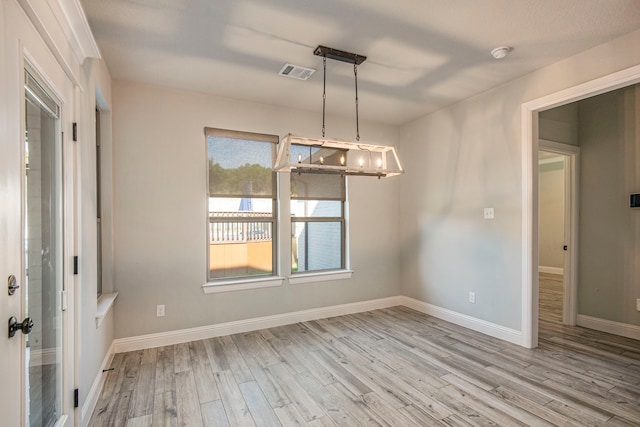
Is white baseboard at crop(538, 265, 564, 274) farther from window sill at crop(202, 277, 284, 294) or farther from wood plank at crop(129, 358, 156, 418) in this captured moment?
wood plank at crop(129, 358, 156, 418)

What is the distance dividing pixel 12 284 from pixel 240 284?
2.75 metres

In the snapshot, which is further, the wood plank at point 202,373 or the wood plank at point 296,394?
the wood plank at point 202,373

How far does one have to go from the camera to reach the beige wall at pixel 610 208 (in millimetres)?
3662

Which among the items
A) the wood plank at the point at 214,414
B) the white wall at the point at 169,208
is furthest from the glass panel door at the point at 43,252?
the white wall at the point at 169,208

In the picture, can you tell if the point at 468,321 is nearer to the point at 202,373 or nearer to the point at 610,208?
the point at 610,208

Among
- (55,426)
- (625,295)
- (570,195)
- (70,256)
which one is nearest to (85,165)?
(70,256)

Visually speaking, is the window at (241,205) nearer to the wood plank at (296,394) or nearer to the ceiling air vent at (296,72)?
the ceiling air vent at (296,72)

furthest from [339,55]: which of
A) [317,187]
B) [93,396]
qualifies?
[93,396]

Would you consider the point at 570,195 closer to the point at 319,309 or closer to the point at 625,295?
the point at 625,295

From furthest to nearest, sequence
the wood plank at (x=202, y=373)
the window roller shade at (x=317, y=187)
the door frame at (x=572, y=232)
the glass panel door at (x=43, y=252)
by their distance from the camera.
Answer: the window roller shade at (x=317, y=187), the door frame at (x=572, y=232), the wood plank at (x=202, y=373), the glass panel door at (x=43, y=252)

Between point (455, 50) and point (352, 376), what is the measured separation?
299 cm

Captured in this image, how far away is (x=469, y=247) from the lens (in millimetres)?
4008

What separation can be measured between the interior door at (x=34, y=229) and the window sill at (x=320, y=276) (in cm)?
257

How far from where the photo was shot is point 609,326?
381 cm
